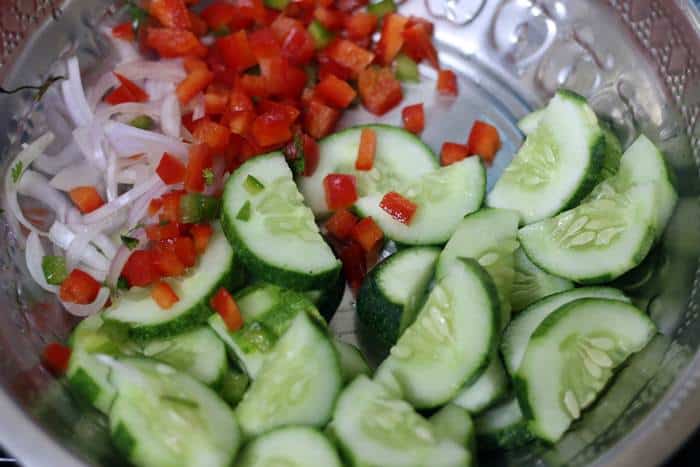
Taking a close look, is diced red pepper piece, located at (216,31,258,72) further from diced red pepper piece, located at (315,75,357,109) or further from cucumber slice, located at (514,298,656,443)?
cucumber slice, located at (514,298,656,443)

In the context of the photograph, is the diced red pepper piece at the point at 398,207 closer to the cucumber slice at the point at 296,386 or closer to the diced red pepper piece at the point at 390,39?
the cucumber slice at the point at 296,386

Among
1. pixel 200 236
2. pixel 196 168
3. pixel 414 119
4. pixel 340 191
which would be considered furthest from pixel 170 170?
pixel 414 119

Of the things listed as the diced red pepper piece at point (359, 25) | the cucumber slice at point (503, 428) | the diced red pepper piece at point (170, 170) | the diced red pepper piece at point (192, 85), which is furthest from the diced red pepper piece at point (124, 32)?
the cucumber slice at point (503, 428)

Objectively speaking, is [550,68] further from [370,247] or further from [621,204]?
[370,247]

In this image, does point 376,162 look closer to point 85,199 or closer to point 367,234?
point 367,234

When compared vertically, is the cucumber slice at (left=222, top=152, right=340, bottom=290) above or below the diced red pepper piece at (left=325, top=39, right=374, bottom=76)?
below

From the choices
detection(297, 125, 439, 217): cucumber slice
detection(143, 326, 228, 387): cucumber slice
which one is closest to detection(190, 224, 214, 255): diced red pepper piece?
detection(143, 326, 228, 387): cucumber slice
